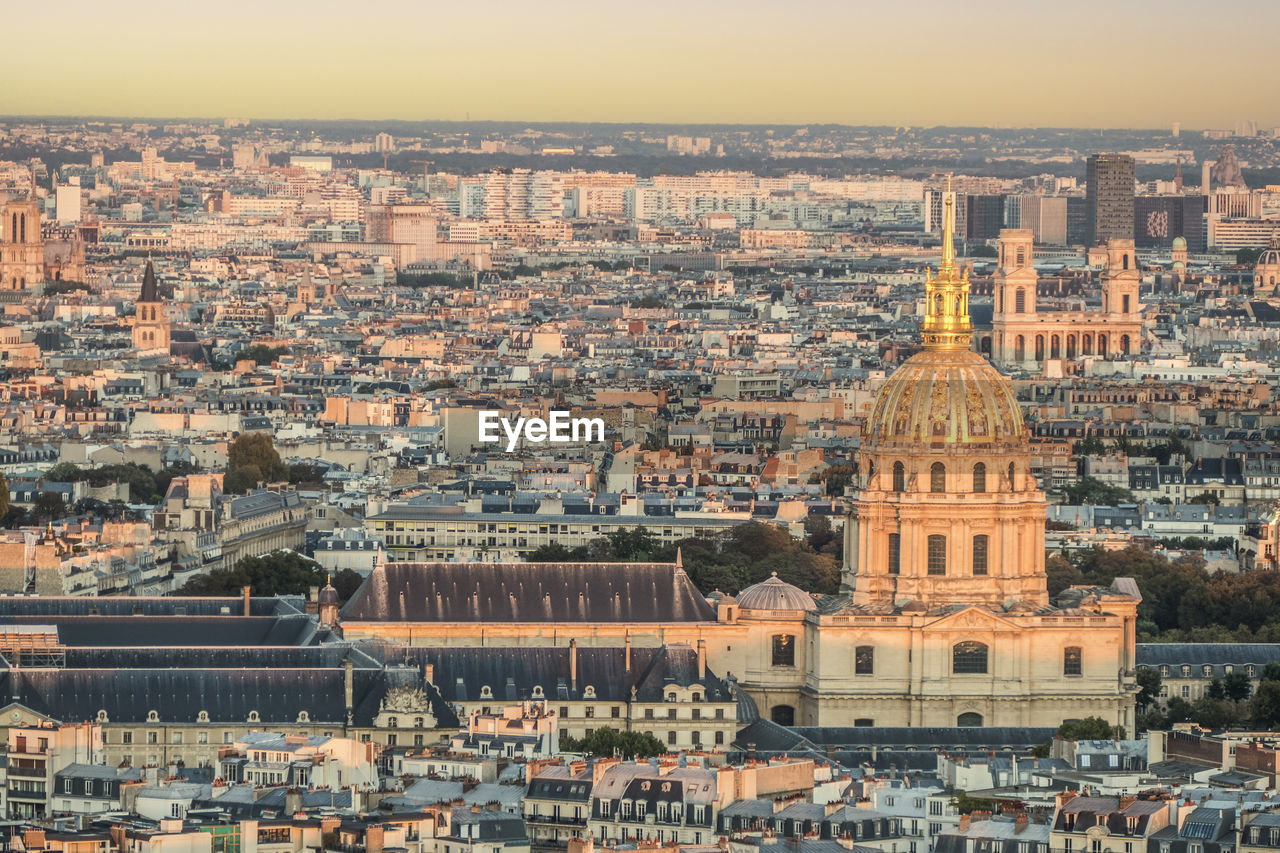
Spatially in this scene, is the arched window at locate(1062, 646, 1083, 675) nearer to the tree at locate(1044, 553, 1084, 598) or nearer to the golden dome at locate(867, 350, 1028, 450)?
the golden dome at locate(867, 350, 1028, 450)

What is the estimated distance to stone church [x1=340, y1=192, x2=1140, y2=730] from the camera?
71062 mm

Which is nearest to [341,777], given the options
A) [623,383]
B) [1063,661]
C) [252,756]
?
[252,756]

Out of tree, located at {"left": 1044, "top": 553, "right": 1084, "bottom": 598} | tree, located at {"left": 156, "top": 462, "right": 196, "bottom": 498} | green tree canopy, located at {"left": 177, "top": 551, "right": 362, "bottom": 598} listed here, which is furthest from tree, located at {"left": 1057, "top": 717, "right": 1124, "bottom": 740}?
tree, located at {"left": 156, "top": 462, "right": 196, "bottom": 498}

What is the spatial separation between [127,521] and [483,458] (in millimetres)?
23846

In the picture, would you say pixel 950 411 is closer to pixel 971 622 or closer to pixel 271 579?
pixel 971 622

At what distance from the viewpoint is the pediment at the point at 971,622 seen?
71.0 m

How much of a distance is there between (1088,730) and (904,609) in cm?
736

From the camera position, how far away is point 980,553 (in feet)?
236

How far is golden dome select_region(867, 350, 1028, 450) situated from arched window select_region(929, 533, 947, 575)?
1.45 metres

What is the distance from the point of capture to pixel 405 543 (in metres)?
92.9

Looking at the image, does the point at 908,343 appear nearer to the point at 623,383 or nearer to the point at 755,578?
the point at 623,383

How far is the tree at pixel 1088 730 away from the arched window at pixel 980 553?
5.11m

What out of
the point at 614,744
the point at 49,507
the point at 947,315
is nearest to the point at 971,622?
the point at 947,315

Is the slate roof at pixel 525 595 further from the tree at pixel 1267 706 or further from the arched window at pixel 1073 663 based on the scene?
the tree at pixel 1267 706
